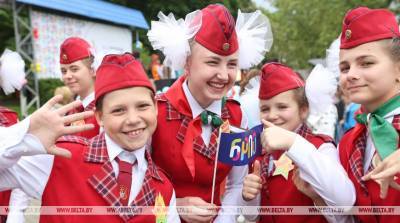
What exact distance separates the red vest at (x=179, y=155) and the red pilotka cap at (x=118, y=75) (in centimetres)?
42

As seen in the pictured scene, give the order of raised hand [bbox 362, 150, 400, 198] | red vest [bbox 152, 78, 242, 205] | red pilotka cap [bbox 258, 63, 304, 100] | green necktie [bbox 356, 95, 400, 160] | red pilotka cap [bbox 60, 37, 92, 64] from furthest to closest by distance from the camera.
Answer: red pilotka cap [bbox 60, 37, 92, 64]
red pilotka cap [bbox 258, 63, 304, 100]
red vest [bbox 152, 78, 242, 205]
green necktie [bbox 356, 95, 400, 160]
raised hand [bbox 362, 150, 400, 198]

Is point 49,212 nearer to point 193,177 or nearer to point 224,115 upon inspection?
point 193,177

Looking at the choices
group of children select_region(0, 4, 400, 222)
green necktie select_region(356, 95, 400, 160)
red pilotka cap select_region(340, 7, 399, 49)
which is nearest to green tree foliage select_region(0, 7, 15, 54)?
group of children select_region(0, 4, 400, 222)

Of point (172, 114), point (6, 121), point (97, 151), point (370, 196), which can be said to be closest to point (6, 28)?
point (6, 121)

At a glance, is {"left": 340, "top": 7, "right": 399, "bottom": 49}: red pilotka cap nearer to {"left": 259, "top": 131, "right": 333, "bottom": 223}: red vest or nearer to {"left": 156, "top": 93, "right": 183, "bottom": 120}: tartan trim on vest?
{"left": 259, "top": 131, "right": 333, "bottom": 223}: red vest

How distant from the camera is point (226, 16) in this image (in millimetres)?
2613

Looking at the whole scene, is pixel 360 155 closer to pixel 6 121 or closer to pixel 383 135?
pixel 383 135

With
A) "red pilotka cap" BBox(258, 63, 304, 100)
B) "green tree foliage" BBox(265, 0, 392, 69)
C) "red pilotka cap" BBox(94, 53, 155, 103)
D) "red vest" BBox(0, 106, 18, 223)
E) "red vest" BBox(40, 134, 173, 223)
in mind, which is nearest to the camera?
"red vest" BBox(40, 134, 173, 223)

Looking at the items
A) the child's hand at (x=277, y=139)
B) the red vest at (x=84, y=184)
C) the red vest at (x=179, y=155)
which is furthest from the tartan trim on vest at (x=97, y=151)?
the child's hand at (x=277, y=139)

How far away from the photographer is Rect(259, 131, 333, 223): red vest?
8.05ft

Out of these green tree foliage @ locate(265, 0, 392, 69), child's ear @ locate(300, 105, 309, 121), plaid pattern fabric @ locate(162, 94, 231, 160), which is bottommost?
plaid pattern fabric @ locate(162, 94, 231, 160)

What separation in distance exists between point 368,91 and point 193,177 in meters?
1.05

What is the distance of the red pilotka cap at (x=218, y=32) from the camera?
2.53m

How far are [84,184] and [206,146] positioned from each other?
0.81m
